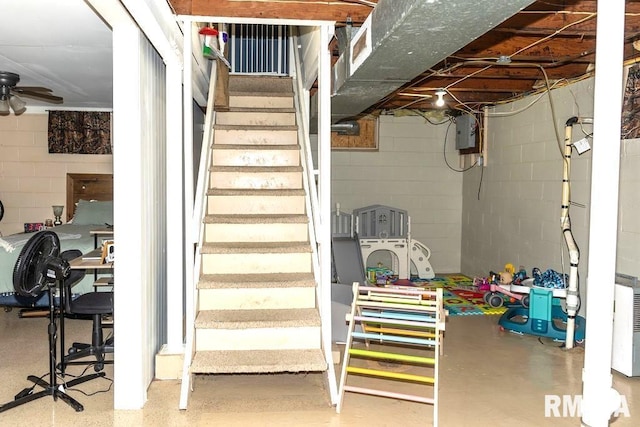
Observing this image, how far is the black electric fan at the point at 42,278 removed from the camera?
3096 millimetres

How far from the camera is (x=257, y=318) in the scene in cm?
344

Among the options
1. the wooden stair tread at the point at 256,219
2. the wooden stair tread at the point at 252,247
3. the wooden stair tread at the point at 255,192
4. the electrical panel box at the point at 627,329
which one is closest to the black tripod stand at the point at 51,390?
the wooden stair tread at the point at 252,247

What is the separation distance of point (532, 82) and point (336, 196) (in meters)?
3.05

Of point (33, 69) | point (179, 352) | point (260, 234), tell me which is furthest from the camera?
point (33, 69)

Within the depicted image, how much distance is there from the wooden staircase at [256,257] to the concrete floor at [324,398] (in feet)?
0.84

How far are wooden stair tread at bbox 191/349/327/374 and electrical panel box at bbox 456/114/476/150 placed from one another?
4615 millimetres

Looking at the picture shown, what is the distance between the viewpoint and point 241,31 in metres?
6.71

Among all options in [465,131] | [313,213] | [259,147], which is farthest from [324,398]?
[465,131]

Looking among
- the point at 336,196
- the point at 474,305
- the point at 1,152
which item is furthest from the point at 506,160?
the point at 1,152

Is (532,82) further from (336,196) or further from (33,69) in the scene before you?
(33,69)

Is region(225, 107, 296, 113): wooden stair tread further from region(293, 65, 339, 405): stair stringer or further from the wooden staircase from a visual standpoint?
region(293, 65, 339, 405): stair stringer

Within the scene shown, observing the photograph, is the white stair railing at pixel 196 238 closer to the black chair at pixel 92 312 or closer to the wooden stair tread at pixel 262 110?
the wooden stair tread at pixel 262 110

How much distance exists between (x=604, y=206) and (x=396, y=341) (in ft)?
5.97

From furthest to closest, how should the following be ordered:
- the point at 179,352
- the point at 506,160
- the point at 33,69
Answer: the point at 506,160 < the point at 33,69 < the point at 179,352
